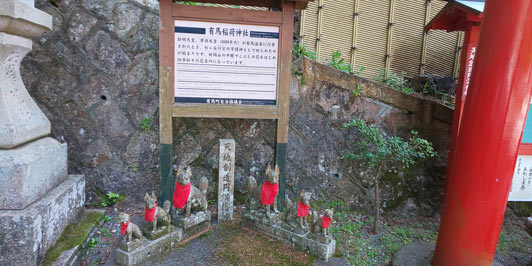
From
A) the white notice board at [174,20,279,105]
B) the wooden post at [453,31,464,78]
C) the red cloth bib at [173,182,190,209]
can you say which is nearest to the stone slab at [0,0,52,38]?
the white notice board at [174,20,279,105]

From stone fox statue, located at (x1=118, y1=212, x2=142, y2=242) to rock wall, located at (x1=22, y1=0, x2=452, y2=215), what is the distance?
1.32 m

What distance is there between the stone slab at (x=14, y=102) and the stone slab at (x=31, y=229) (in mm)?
551

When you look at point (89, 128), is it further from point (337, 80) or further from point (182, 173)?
point (337, 80)

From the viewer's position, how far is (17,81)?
8.95 feet

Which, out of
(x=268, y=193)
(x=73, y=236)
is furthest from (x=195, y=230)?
(x=73, y=236)

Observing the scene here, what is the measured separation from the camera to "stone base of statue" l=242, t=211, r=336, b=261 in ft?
9.71

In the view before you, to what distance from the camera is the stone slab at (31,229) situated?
233cm

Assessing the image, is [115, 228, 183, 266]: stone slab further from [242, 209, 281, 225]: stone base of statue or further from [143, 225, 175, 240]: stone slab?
[242, 209, 281, 225]: stone base of statue

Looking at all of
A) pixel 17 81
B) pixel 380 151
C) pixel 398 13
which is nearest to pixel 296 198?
pixel 380 151

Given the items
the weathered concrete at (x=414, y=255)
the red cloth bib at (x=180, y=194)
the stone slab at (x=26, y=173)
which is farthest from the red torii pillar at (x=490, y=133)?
the stone slab at (x=26, y=173)

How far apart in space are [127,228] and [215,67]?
185 cm

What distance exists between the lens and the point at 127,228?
2.64 m

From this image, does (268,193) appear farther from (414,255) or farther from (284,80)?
(414,255)

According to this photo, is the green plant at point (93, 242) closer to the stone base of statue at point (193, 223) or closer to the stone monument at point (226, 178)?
the stone base of statue at point (193, 223)
